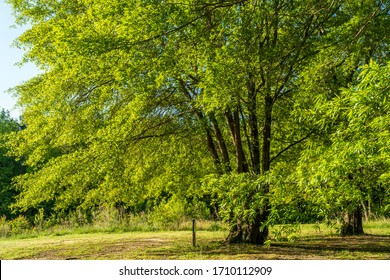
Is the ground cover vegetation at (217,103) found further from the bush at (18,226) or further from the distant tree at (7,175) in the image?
the distant tree at (7,175)

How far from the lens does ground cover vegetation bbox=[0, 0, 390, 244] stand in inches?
255

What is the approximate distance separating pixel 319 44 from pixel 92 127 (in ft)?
21.3

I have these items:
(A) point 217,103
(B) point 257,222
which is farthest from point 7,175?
(A) point 217,103

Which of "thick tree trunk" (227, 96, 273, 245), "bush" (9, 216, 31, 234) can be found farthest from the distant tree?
"thick tree trunk" (227, 96, 273, 245)

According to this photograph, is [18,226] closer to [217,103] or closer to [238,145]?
[238,145]

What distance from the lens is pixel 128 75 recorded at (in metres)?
9.22

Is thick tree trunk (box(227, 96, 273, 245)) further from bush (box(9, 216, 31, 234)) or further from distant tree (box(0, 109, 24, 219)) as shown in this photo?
distant tree (box(0, 109, 24, 219))

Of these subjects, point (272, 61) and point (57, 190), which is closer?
point (272, 61)

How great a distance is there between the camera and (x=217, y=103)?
882cm


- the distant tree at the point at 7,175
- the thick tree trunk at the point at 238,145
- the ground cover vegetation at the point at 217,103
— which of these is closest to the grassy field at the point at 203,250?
the ground cover vegetation at the point at 217,103

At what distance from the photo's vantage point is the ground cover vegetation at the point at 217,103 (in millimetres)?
6465
